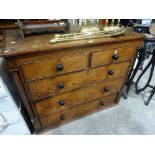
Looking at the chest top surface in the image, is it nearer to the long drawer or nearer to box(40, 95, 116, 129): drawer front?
the long drawer

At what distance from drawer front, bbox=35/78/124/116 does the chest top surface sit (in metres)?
0.46

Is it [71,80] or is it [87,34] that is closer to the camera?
[87,34]

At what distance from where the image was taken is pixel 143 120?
1541 mm

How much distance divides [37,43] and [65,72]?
11.3 inches

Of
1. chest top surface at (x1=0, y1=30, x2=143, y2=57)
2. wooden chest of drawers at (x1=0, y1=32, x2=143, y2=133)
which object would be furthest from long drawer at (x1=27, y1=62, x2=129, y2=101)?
chest top surface at (x1=0, y1=30, x2=143, y2=57)

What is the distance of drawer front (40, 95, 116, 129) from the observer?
1305 mm

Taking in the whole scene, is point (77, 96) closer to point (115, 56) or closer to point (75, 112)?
point (75, 112)

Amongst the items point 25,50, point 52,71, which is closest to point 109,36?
point 52,71

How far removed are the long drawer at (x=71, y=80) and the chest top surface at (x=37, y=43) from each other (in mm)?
251

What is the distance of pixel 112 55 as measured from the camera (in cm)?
108

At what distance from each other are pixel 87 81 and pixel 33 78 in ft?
1.57

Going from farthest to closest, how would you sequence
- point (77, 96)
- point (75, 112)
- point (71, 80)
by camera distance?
1. point (75, 112)
2. point (77, 96)
3. point (71, 80)

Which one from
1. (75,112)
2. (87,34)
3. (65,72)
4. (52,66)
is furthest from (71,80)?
(75,112)

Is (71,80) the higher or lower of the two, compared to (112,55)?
lower
